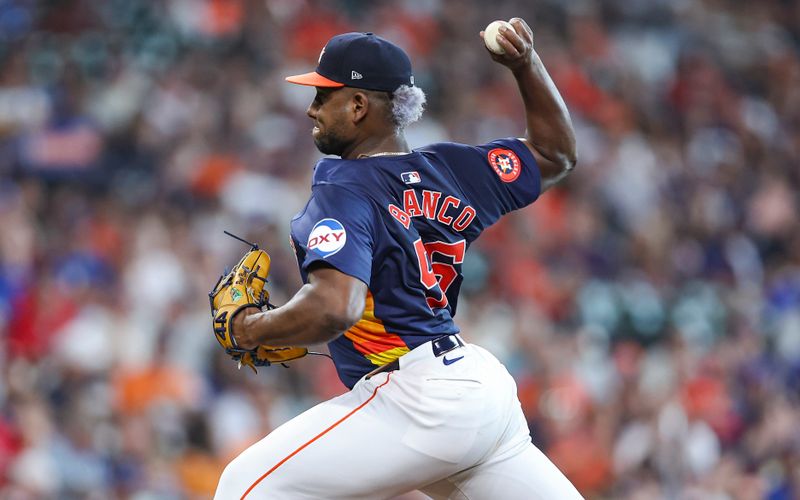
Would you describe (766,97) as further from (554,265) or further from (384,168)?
(384,168)

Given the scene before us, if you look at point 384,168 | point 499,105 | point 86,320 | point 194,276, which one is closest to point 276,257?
point 194,276

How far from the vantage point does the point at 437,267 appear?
12.7 feet

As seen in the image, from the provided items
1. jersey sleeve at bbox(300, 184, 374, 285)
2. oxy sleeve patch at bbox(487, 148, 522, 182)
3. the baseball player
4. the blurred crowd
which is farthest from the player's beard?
the blurred crowd

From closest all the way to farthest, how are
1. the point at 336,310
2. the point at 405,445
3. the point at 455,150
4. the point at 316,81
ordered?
the point at 336,310 → the point at 405,445 → the point at 316,81 → the point at 455,150

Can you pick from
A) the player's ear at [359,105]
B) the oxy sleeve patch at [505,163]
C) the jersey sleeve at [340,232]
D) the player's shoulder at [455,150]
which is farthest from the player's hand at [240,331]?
the oxy sleeve patch at [505,163]

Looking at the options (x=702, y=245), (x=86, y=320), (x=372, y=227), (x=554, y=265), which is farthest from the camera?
(x=702, y=245)

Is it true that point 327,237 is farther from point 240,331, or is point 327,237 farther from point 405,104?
point 405,104

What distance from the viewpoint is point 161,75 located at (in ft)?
32.9

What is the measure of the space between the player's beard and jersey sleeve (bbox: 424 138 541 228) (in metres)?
0.33

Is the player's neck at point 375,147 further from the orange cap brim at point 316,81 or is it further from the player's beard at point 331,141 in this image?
the orange cap brim at point 316,81

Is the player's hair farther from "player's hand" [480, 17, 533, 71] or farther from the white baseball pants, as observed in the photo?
the white baseball pants

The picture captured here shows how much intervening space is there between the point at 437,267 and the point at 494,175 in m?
0.40

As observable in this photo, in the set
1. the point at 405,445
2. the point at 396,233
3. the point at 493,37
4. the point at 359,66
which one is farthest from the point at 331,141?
the point at 405,445

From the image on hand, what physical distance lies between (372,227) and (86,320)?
4942 mm
